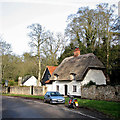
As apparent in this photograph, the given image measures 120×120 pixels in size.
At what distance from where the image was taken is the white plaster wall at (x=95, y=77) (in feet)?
109

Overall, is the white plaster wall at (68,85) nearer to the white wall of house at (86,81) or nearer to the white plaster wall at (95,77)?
the white wall of house at (86,81)

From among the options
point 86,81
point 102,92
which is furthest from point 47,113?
point 86,81

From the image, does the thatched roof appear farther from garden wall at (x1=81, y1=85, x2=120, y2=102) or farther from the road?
the road

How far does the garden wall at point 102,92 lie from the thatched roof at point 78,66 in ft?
11.8

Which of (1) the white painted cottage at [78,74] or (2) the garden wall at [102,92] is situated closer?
(2) the garden wall at [102,92]

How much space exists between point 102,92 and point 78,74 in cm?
855

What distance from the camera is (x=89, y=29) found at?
4147 cm

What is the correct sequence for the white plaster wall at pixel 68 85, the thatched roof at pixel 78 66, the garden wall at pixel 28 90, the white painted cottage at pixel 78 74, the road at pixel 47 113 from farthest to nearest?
the garden wall at pixel 28 90 → the thatched roof at pixel 78 66 → the white painted cottage at pixel 78 74 → the white plaster wall at pixel 68 85 → the road at pixel 47 113

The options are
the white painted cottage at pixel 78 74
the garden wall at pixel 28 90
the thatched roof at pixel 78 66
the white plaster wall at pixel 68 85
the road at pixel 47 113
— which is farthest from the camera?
the garden wall at pixel 28 90

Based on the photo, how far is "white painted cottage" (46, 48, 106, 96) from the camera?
33.0m

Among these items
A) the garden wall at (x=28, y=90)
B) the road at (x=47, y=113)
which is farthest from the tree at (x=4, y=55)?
the road at (x=47, y=113)

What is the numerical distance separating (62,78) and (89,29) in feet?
43.1

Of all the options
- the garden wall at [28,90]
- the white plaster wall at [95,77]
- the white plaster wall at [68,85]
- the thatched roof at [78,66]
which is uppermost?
the thatched roof at [78,66]

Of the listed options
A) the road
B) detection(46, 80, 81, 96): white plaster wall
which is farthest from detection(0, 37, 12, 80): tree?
the road
